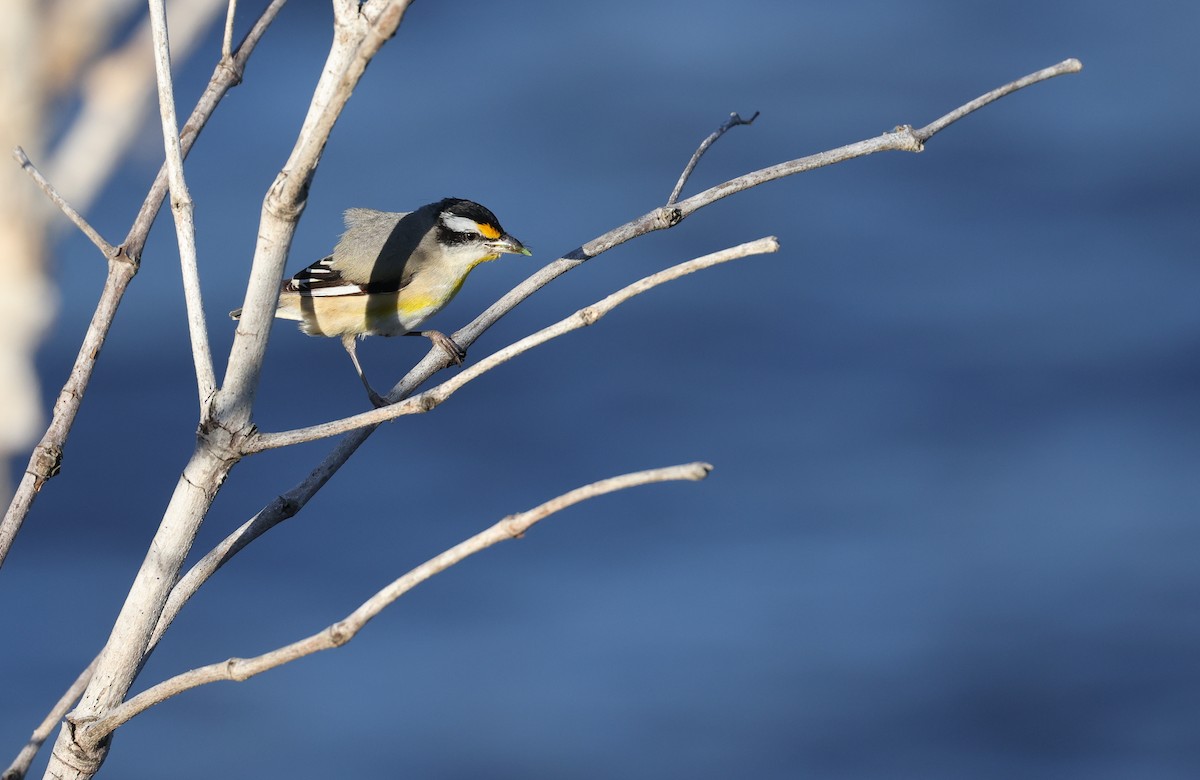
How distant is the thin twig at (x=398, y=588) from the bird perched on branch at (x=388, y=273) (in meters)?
2.32

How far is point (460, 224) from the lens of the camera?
13.6 feet

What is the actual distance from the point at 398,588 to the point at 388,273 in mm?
2656

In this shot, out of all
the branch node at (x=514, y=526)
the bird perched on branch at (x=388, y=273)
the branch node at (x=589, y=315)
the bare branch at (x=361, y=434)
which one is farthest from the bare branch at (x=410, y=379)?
the bird perched on branch at (x=388, y=273)

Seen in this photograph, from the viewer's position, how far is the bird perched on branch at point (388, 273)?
3.99 metres

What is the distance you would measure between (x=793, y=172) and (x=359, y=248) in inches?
88.8

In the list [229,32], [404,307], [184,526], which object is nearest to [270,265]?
[184,526]

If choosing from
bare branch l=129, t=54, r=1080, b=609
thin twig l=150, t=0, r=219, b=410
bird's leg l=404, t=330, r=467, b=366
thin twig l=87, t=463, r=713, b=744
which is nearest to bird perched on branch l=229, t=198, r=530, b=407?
bird's leg l=404, t=330, r=467, b=366

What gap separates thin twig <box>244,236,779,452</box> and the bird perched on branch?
Result: 2.23m

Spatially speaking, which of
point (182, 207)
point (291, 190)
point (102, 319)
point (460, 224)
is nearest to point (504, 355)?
point (291, 190)

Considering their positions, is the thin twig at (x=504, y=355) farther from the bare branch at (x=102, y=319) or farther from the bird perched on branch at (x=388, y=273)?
the bird perched on branch at (x=388, y=273)

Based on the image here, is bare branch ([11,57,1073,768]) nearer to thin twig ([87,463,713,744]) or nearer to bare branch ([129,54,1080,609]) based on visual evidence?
bare branch ([129,54,1080,609])

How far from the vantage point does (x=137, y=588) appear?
5.52 ft

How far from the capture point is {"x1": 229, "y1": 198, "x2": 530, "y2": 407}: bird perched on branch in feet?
13.1

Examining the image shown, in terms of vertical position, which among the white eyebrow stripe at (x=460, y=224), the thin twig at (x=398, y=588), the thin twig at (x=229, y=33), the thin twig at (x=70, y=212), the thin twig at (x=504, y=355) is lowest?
the thin twig at (x=398, y=588)
